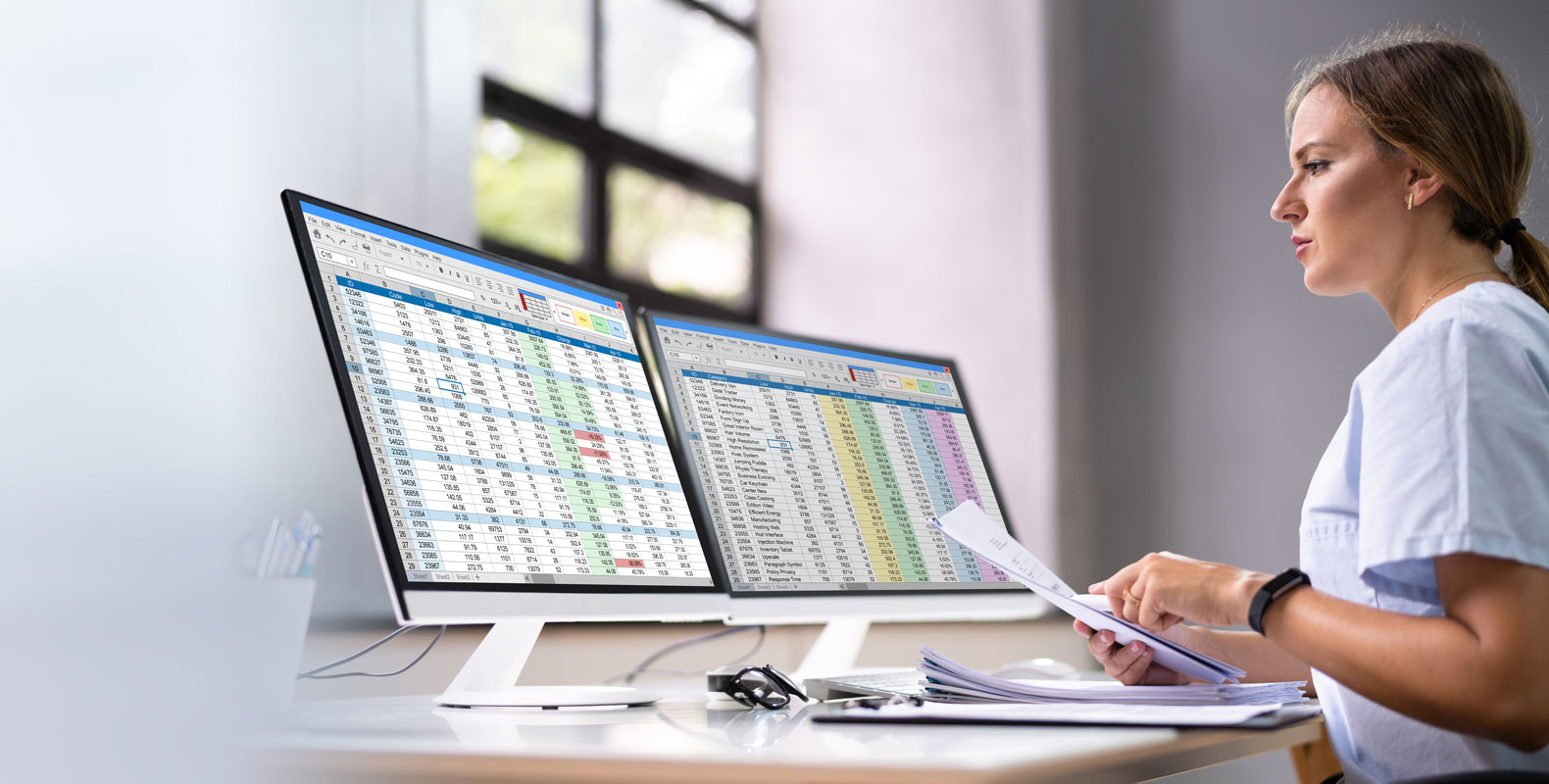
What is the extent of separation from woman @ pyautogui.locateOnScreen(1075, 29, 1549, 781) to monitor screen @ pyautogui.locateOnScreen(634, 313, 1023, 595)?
1.05 ft

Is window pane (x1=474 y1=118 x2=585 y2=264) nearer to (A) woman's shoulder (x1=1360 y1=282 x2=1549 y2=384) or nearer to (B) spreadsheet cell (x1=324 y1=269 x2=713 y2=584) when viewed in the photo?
(B) spreadsheet cell (x1=324 y1=269 x2=713 y2=584)


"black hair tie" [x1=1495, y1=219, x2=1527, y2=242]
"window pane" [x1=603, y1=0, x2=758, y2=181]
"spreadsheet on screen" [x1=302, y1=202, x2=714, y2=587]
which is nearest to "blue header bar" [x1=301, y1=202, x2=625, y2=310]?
"spreadsheet on screen" [x1=302, y1=202, x2=714, y2=587]

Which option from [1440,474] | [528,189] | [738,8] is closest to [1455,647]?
[1440,474]

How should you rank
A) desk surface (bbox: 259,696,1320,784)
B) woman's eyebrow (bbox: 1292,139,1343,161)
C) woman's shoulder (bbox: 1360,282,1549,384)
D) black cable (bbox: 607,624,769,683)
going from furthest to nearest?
black cable (bbox: 607,624,769,683) < woman's eyebrow (bbox: 1292,139,1343,161) < woman's shoulder (bbox: 1360,282,1549,384) < desk surface (bbox: 259,696,1320,784)

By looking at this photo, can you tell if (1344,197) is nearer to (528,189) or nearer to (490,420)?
(490,420)

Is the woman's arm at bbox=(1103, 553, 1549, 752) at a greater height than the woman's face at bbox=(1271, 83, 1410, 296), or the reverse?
the woman's face at bbox=(1271, 83, 1410, 296)

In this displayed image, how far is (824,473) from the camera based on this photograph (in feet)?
4.27

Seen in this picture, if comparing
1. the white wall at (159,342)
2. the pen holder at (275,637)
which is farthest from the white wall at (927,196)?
the pen holder at (275,637)

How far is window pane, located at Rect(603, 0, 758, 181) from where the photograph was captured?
2562mm

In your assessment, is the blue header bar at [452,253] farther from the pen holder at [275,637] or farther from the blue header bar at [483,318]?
the pen holder at [275,637]

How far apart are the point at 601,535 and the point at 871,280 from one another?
5.89ft

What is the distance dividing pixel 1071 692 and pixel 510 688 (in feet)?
1.59

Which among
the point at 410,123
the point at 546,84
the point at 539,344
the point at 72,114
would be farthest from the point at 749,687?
the point at 546,84

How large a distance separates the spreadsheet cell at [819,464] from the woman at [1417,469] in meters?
0.32
